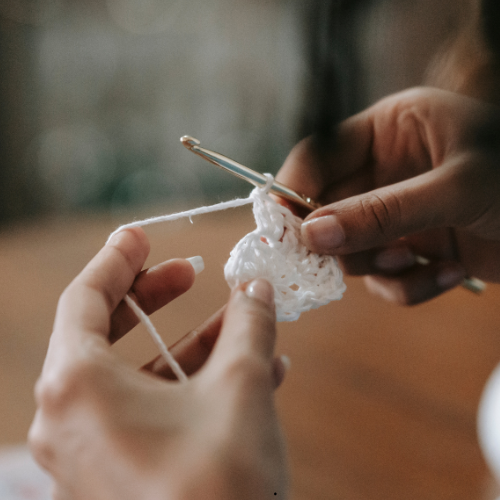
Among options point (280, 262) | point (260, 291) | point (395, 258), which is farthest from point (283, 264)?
point (395, 258)

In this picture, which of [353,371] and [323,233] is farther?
[353,371]

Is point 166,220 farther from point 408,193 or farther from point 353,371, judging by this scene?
point 353,371

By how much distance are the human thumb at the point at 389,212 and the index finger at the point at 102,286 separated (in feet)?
0.69

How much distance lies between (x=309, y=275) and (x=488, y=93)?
1.59ft

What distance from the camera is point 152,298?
1.80ft

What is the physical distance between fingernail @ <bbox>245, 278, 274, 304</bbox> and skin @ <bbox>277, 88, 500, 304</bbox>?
0.13 metres

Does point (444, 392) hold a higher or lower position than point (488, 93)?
lower

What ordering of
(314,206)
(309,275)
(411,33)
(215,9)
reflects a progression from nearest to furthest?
(309,275), (314,206), (411,33), (215,9)

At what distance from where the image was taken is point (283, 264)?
52 cm

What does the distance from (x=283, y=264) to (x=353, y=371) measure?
45 cm

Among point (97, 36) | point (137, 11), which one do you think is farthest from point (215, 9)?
point (97, 36)

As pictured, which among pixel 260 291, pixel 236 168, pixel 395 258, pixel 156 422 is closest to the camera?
pixel 156 422

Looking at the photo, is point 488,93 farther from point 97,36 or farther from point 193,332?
point 97,36

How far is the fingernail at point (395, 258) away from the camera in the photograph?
87cm
